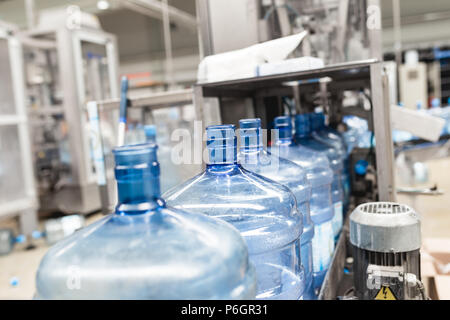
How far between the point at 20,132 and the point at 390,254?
153 inches

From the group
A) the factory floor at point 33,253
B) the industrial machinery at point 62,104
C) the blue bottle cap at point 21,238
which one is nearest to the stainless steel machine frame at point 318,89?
the factory floor at point 33,253

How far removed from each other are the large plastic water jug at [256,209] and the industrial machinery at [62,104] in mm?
3954

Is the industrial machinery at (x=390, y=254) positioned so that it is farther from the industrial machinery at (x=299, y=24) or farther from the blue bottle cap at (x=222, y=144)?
the industrial machinery at (x=299, y=24)

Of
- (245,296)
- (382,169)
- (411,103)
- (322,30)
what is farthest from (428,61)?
(245,296)

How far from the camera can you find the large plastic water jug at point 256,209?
774 mm

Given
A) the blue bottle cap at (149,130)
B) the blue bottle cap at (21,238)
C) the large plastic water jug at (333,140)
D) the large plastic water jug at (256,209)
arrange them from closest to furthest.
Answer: the large plastic water jug at (256,209), the large plastic water jug at (333,140), the blue bottle cap at (149,130), the blue bottle cap at (21,238)

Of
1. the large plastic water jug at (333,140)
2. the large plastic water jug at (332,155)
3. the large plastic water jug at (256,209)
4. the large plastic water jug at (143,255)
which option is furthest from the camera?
the large plastic water jug at (333,140)

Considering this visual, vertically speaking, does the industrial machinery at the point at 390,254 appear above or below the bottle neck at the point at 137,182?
below

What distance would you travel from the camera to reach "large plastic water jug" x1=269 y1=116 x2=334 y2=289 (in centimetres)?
107

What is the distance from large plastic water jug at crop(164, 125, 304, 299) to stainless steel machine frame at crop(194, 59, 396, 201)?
0.94 ft

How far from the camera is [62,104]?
15.3ft

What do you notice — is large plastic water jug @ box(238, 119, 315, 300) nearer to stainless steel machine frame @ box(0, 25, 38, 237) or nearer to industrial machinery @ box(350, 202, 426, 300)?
industrial machinery @ box(350, 202, 426, 300)

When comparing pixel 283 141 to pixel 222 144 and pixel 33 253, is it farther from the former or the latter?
pixel 33 253
